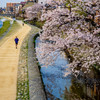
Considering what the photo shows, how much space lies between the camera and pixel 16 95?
10.6 m

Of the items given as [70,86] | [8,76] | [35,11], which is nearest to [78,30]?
[70,86]

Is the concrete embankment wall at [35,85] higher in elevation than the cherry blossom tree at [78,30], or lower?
lower

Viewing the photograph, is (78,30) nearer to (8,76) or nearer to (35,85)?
(35,85)

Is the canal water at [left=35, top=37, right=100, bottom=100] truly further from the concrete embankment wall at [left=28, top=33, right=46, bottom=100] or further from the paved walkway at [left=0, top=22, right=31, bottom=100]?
the paved walkway at [left=0, top=22, right=31, bottom=100]

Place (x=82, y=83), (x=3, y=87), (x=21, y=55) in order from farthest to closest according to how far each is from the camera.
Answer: (x=21, y=55)
(x=82, y=83)
(x=3, y=87)

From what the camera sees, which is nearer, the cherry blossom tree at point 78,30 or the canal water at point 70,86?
the cherry blossom tree at point 78,30

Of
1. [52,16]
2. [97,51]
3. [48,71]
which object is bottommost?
[48,71]

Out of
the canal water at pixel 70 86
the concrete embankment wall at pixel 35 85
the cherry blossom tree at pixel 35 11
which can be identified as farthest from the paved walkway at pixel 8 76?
the cherry blossom tree at pixel 35 11

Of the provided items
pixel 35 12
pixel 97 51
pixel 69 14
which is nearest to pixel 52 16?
pixel 69 14

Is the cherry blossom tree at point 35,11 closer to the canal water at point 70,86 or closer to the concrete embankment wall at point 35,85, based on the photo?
the concrete embankment wall at point 35,85

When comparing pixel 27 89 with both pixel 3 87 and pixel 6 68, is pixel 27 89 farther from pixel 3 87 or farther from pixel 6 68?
pixel 6 68

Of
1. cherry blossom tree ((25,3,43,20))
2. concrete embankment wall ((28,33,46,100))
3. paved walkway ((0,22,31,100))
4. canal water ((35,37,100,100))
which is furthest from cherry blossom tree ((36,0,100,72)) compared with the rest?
cherry blossom tree ((25,3,43,20))

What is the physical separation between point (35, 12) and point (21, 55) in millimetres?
47489

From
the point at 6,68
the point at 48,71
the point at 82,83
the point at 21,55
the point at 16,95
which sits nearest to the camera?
the point at 16,95
